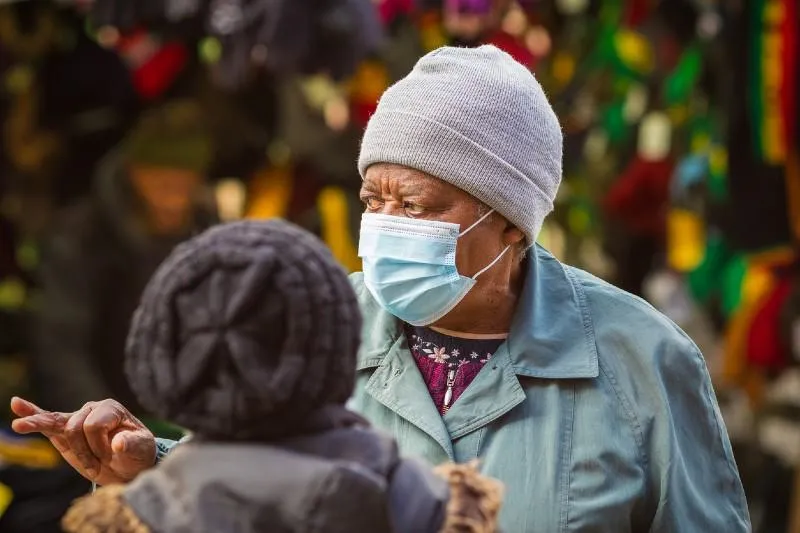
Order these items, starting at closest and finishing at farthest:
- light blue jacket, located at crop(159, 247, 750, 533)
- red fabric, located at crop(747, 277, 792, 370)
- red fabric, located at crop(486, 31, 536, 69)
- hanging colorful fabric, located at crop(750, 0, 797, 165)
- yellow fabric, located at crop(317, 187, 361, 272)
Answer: light blue jacket, located at crop(159, 247, 750, 533) → hanging colorful fabric, located at crop(750, 0, 797, 165) → red fabric, located at crop(747, 277, 792, 370) → red fabric, located at crop(486, 31, 536, 69) → yellow fabric, located at crop(317, 187, 361, 272)

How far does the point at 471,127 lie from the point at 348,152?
11.2 ft

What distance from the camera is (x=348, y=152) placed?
577 cm

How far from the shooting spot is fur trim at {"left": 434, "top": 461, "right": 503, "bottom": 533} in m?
1.59

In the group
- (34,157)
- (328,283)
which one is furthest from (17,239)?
(328,283)

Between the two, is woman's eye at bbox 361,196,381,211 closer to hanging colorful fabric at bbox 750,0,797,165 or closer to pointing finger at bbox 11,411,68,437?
pointing finger at bbox 11,411,68,437

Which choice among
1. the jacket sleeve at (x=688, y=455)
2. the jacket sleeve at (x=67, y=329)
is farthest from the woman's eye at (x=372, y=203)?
the jacket sleeve at (x=67, y=329)

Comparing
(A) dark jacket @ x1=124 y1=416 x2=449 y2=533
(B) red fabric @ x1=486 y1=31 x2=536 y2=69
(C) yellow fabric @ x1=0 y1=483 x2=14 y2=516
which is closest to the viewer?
(A) dark jacket @ x1=124 y1=416 x2=449 y2=533

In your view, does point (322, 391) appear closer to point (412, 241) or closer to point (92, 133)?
point (412, 241)

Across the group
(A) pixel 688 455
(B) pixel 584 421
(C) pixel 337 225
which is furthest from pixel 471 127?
(C) pixel 337 225

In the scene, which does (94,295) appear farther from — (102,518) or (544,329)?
(102,518)

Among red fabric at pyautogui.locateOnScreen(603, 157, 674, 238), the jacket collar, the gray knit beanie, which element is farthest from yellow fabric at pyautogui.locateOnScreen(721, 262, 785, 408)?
the gray knit beanie

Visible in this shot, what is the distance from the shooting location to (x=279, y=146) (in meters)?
6.21

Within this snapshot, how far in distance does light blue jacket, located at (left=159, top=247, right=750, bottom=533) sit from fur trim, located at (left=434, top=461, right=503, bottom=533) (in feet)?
2.00

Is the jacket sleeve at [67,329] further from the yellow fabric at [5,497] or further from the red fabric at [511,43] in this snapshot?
the yellow fabric at [5,497]
